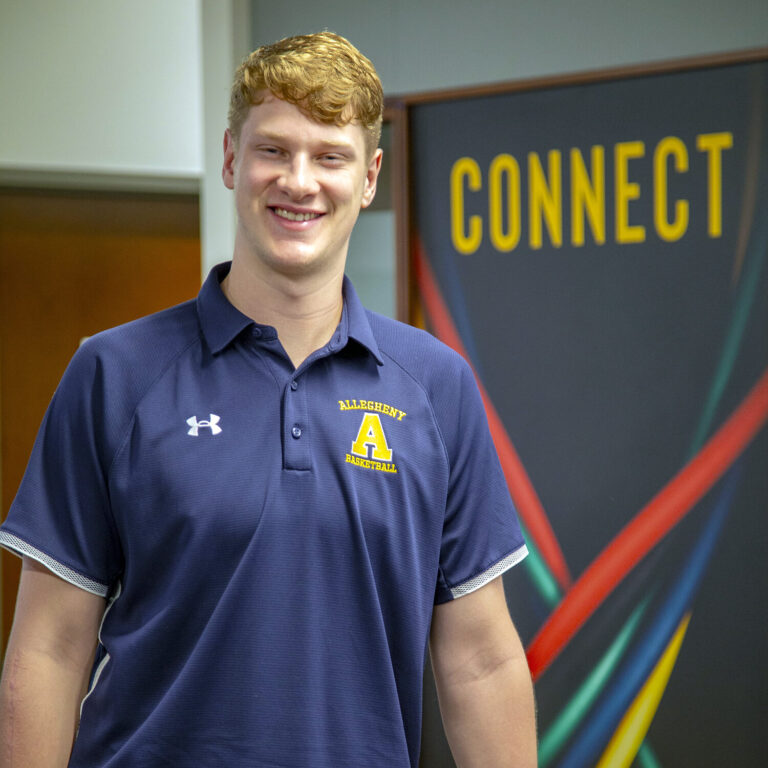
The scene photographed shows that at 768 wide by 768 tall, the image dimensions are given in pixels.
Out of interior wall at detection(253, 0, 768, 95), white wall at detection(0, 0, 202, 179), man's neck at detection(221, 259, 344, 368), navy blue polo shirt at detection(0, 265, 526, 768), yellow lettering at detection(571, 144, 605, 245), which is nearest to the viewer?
navy blue polo shirt at detection(0, 265, 526, 768)

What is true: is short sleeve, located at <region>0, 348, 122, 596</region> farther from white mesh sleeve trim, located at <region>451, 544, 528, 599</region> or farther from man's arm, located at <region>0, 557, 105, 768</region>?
white mesh sleeve trim, located at <region>451, 544, 528, 599</region>

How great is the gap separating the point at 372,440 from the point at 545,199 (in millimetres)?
1441

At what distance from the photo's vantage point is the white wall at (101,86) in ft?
10.8

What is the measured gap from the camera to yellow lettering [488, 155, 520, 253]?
2.46 m

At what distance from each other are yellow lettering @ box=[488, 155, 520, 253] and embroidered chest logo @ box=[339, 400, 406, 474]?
1.39 meters

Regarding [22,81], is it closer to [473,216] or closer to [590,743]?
[473,216]

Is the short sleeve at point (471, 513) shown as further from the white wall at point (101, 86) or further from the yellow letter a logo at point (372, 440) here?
the white wall at point (101, 86)

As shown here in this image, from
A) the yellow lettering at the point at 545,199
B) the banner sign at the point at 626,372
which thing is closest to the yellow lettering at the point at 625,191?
the banner sign at the point at 626,372

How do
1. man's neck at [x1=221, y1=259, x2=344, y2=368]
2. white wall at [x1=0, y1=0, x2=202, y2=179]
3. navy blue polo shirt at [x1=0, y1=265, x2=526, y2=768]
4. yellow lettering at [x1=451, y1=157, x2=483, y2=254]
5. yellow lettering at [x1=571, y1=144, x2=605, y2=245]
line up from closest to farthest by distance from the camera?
navy blue polo shirt at [x1=0, y1=265, x2=526, y2=768] < man's neck at [x1=221, y1=259, x2=344, y2=368] < yellow lettering at [x1=571, y1=144, x2=605, y2=245] < yellow lettering at [x1=451, y1=157, x2=483, y2=254] < white wall at [x1=0, y1=0, x2=202, y2=179]

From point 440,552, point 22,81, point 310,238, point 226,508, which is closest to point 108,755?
point 226,508

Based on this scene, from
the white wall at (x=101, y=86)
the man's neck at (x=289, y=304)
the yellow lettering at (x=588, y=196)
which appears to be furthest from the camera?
the white wall at (x=101, y=86)

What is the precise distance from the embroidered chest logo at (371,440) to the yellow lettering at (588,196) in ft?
4.46

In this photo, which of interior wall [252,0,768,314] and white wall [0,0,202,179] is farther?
white wall [0,0,202,179]

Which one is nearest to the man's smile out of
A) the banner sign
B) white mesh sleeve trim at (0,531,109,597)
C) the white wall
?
white mesh sleeve trim at (0,531,109,597)
